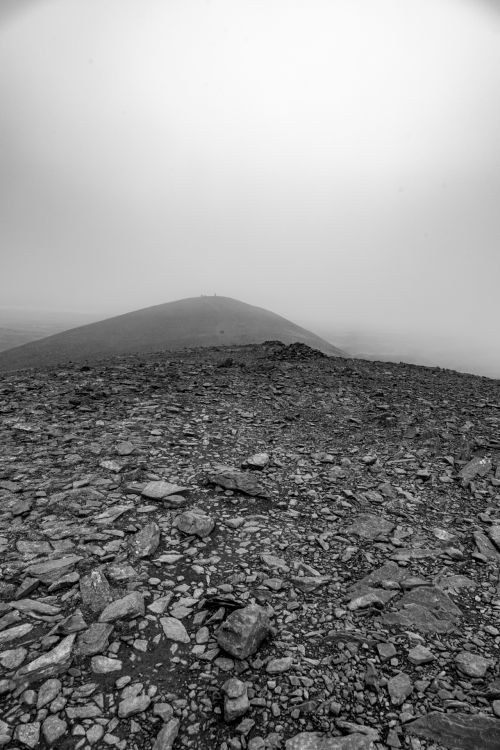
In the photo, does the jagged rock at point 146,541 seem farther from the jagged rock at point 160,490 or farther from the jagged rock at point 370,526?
the jagged rock at point 370,526

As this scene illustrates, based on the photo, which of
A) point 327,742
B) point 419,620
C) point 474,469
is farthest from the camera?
point 474,469

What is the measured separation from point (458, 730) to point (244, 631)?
1.98 m

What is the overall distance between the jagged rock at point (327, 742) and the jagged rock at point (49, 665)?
2134mm

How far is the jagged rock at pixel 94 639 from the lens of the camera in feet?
11.8

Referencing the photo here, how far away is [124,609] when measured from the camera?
409 centimetres

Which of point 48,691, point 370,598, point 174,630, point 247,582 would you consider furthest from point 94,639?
point 370,598

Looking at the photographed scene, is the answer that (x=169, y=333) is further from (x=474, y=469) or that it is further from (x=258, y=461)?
(x=474, y=469)

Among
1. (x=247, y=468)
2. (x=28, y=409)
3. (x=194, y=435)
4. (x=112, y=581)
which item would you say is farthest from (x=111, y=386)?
(x=112, y=581)

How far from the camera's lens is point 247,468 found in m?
7.76

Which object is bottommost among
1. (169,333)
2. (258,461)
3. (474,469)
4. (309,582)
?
(309,582)

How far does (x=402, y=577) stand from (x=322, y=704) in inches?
89.7

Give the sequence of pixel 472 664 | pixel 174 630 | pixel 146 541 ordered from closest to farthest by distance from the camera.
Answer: pixel 472 664, pixel 174 630, pixel 146 541

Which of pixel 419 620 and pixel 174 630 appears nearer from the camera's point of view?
pixel 174 630

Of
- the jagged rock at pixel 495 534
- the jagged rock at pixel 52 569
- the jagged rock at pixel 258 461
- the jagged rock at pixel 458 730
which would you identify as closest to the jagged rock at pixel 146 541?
the jagged rock at pixel 52 569
